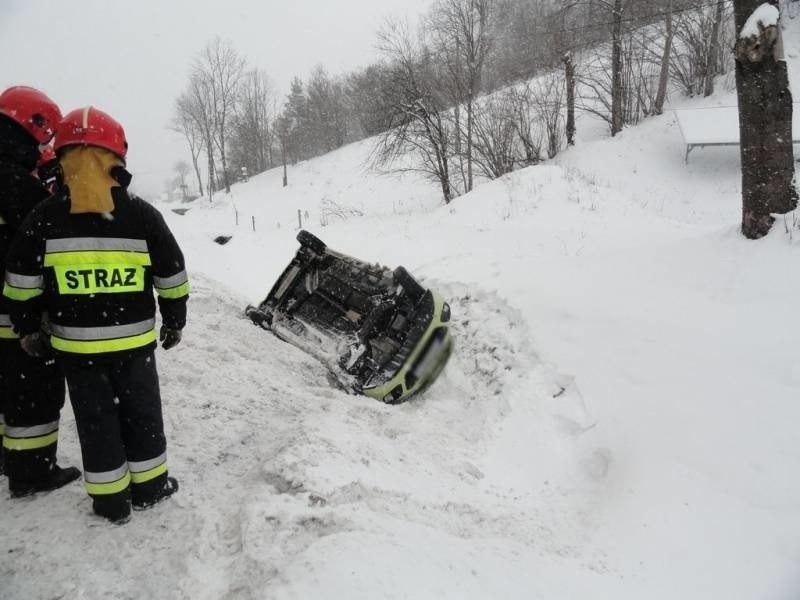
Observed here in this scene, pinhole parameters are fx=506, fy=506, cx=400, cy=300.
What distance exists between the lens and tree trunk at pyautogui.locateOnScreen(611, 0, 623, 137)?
62.7 ft

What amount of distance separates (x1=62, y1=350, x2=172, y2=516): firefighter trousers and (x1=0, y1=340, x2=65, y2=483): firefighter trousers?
396 millimetres

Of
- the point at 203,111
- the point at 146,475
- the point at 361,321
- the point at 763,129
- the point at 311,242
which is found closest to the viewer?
the point at 146,475

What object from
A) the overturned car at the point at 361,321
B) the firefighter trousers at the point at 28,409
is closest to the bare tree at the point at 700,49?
the overturned car at the point at 361,321

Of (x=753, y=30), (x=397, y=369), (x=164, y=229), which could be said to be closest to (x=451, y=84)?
(x=753, y=30)

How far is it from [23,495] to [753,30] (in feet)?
20.3

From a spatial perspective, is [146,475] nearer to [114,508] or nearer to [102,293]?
[114,508]

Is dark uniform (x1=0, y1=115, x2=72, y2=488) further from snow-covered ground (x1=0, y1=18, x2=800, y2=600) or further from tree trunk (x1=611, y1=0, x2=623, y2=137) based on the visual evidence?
tree trunk (x1=611, y1=0, x2=623, y2=137)

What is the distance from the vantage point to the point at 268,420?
3.57 metres

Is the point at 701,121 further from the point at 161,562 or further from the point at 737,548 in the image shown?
the point at 161,562

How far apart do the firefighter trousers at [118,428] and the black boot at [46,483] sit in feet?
1.53

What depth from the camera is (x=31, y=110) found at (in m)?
2.65

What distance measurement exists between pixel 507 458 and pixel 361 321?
2020 mm

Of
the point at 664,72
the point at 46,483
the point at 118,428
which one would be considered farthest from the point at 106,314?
the point at 664,72

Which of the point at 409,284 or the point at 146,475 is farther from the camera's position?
the point at 409,284
